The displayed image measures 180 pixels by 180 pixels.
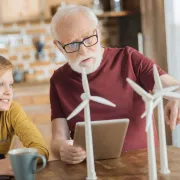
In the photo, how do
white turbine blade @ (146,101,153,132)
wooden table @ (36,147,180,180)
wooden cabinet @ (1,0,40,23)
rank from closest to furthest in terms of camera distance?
white turbine blade @ (146,101,153,132), wooden table @ (36,147,180,180), wooden cabinet @ (1,0,40,23)

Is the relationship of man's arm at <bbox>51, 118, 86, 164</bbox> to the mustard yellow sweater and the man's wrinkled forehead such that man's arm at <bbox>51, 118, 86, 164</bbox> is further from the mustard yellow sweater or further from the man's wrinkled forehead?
the man's wrinkled forehead

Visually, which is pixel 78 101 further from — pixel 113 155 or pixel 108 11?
pixel 108 11

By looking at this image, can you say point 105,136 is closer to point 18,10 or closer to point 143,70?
point 143,70

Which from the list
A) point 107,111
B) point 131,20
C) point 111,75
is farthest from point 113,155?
point 131,20

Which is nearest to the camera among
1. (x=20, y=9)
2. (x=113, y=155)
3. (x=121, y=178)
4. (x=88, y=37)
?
(x=121, y=178)

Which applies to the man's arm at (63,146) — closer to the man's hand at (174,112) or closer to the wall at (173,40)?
the man's hand at (174,112)

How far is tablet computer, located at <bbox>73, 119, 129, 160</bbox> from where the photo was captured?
131cm

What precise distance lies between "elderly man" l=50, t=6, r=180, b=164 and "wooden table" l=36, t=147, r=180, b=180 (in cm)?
23

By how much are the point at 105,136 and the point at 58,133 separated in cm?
41

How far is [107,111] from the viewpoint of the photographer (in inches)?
70.5

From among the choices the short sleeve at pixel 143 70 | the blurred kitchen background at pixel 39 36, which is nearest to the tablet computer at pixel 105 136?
the short sleeve at pixel 143 70

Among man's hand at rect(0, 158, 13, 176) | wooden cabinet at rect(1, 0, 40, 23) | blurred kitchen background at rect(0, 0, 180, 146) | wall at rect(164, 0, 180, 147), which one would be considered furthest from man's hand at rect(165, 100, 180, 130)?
wooden cabinet at rect(1, 0, 40, 23)

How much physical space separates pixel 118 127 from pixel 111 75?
54cm

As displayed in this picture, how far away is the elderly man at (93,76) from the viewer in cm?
165
